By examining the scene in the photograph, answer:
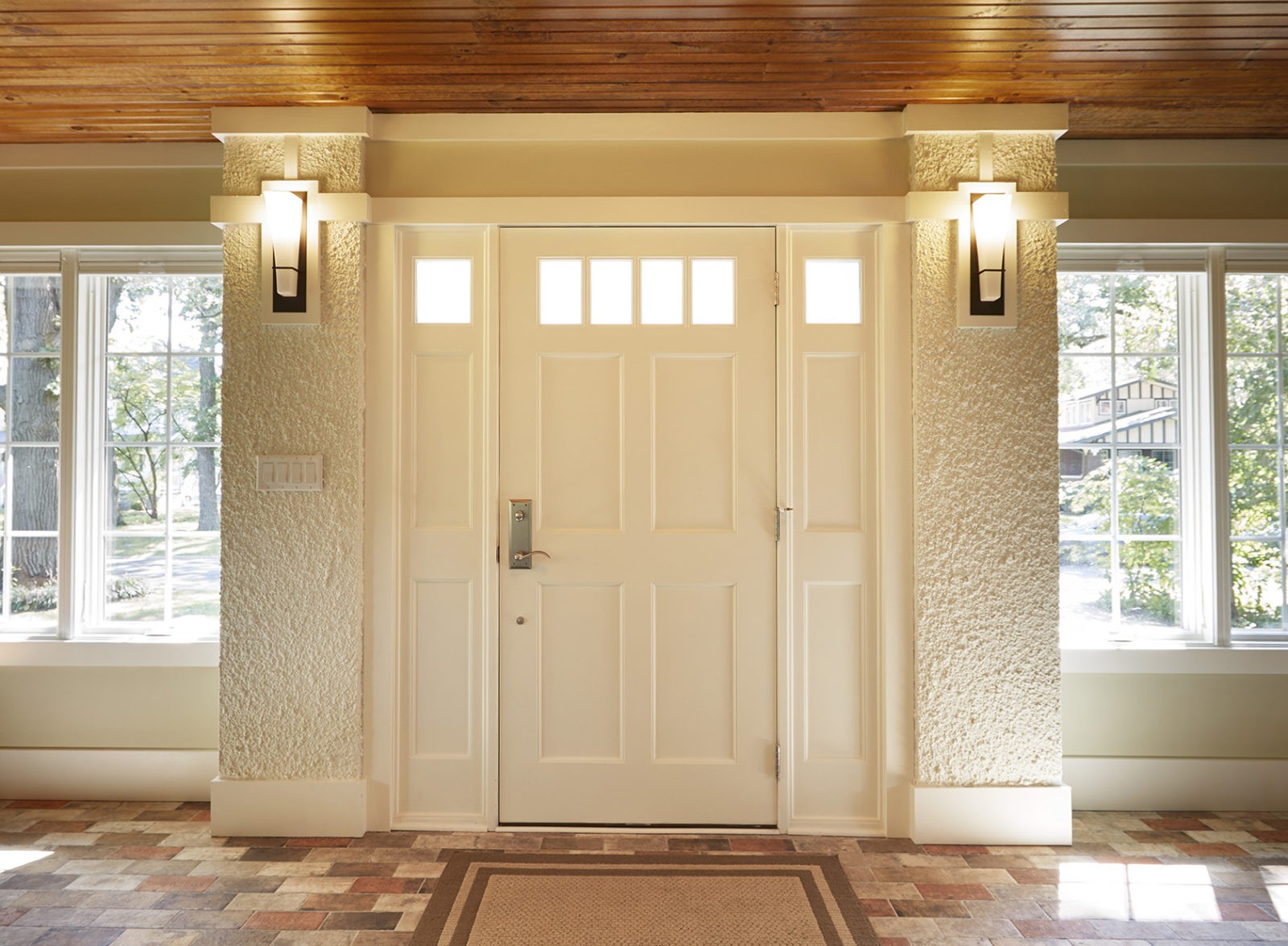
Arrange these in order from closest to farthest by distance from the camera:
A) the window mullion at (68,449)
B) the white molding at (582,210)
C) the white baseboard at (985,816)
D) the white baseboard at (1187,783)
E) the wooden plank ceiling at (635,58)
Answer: the wooden plank ceiling at (635,58) → the white baseboard at (985,816) → the white molding at (582,210) → the white baseboard at (1187,783) → the window mullion at (68,449)

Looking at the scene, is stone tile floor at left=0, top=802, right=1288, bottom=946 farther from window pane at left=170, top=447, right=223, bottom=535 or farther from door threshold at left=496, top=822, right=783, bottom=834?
window pane at left=170, top=447, right=223, bottom=535

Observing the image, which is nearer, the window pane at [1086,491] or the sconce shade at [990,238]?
the sconce shade at [990,238]

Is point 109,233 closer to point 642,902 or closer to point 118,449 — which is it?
point 118,449

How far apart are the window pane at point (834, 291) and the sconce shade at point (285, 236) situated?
181cm

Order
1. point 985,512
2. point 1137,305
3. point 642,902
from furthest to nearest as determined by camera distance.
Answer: point 1137,305 → point 985,512 → point 642,902

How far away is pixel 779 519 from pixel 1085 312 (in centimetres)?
157

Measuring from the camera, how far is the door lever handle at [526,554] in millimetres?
2996

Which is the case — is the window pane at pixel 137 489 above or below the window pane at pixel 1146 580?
above

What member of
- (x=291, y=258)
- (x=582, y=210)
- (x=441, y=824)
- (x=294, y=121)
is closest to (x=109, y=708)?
(x=441, y=824)

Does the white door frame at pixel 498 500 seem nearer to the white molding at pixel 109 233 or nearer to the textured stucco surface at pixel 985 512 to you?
the textured stucco surface at pixel 985 512

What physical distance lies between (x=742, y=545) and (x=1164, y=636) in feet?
5.95

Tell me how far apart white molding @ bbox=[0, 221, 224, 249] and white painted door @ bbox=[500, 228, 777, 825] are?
1.29m

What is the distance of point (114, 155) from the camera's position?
3.31 m

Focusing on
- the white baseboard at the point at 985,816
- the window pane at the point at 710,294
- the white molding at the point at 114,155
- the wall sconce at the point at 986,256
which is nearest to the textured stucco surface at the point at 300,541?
the white molding at the point at 114,155
